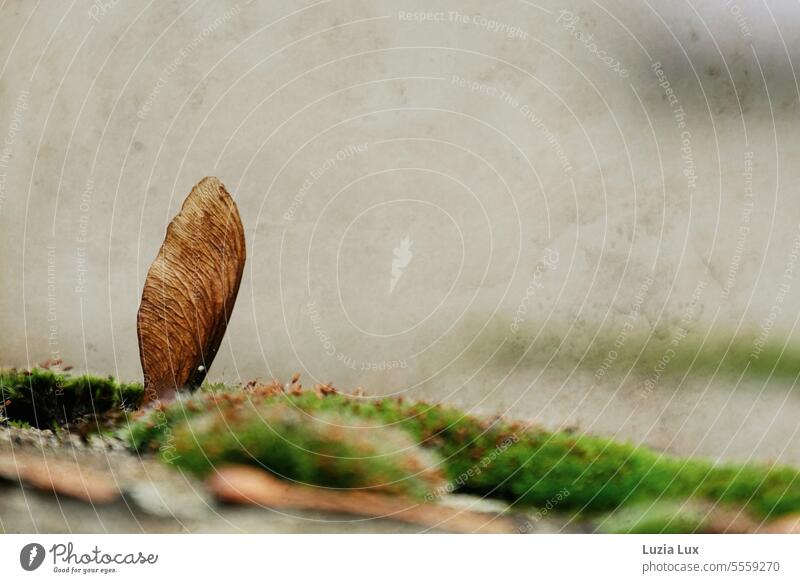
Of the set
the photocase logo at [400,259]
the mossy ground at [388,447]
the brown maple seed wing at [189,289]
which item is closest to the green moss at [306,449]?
the mossy ground at [388,447]

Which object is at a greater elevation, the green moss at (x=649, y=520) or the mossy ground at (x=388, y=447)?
the mossy ground at (x=388, y=447)

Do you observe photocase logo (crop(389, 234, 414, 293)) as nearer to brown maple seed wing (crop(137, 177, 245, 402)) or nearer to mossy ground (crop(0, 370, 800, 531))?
mossy ground (crop(0, 370, 800, 531))

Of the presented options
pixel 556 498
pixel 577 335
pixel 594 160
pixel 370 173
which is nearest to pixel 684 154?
pixel 594 160
